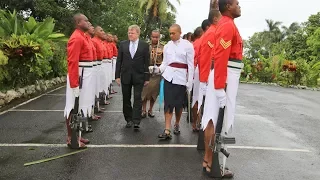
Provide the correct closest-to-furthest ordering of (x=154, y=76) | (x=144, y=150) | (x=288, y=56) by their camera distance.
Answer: (x=144, y=150) < (x=154, y=76) < (x=288, y=56)

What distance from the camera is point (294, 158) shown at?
6246 millimetres

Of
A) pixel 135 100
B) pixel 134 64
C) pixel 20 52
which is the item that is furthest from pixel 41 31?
pixel 135 100

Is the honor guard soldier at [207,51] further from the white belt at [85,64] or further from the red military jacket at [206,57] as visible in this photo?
the white belt at [85,64]

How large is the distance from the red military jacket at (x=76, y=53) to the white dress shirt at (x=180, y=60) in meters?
1.47

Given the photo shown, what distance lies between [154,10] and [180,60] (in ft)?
123

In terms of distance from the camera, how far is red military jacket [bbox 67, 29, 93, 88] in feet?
19.8

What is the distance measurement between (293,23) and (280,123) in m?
65.3

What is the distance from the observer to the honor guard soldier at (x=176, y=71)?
7.13 metres

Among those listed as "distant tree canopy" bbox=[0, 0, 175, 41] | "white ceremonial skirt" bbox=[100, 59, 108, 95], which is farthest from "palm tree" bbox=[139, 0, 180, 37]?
"white ceremonial skirt" bbox=[100, 59, 108, 95]

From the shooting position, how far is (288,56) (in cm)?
4262

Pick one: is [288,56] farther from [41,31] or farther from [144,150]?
[144,150]

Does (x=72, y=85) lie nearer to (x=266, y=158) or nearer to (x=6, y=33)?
(x=266, y=158)

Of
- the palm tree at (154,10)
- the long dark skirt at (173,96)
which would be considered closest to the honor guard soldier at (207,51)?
the long dark skirt at (173,96)

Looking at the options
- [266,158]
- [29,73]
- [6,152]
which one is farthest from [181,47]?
[29,73]
